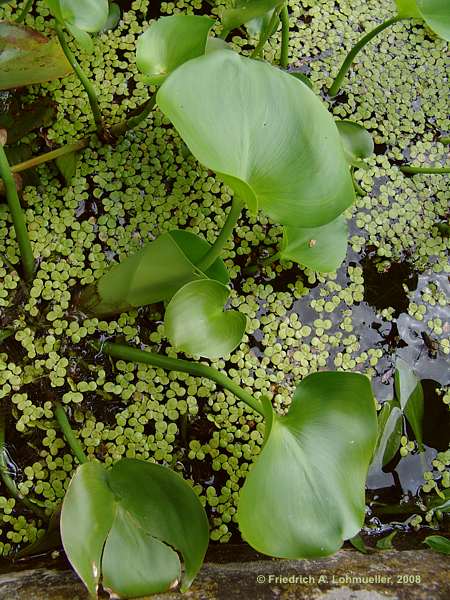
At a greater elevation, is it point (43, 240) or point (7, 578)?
point (43, 240)

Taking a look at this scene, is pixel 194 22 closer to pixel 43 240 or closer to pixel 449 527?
pixel 43 240

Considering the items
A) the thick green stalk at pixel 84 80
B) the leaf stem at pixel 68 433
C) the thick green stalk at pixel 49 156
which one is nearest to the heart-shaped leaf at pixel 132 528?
the leaf stem at pixel 68 433

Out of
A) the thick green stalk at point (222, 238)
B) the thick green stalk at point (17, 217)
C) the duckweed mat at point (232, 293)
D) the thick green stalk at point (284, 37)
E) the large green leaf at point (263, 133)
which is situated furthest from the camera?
the thick green stalk at point (284, 37)

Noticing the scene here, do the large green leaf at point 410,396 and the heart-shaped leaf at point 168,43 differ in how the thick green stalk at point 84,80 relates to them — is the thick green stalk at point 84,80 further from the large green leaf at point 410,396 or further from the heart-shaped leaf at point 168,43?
the large green leaf at point 410,396

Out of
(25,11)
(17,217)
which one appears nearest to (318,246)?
(17,217)

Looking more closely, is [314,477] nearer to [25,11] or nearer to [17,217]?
[17,217]

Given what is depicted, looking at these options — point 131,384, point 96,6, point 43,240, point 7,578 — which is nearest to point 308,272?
point 131,384
